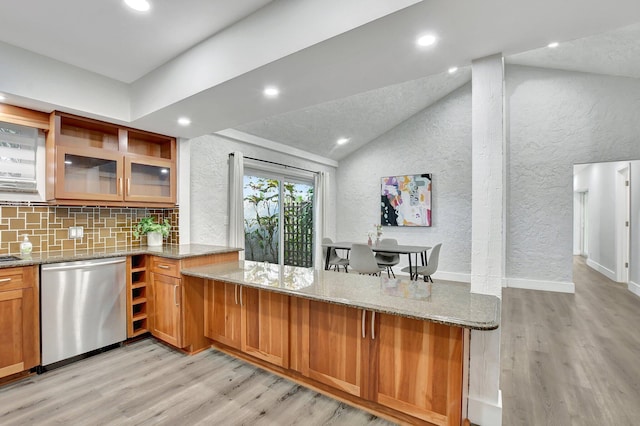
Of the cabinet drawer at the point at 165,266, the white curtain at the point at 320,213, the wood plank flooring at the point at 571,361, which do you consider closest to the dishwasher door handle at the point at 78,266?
the cabinet drawer at the point at 165,266

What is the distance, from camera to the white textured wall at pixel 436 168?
5699mm

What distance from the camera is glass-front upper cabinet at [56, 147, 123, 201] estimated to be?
269cm

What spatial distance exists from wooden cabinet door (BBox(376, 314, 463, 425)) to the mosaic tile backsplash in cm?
281

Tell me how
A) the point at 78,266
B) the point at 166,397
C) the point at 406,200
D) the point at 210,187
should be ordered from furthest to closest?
the point at 406,200, the point at 210,187, the point at 78,266, the point at 166,397

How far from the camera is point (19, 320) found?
7.54 feet

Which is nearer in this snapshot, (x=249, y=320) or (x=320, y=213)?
(x=249, y=320)

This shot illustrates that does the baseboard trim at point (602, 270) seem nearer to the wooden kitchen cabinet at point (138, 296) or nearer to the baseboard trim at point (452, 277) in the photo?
the baseboard trim at point (452, 277)

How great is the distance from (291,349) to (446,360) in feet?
3.59

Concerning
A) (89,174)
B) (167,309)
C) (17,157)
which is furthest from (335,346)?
(17,157)

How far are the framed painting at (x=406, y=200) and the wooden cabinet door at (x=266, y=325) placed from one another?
4530 millimetres

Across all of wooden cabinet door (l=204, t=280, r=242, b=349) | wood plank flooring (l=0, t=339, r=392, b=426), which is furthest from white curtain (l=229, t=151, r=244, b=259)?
wood plank flooring (l=0, t=339, r=392, b=426)

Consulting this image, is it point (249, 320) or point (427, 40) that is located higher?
point (427, 40)

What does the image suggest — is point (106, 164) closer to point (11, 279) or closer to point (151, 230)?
point (151, 230)

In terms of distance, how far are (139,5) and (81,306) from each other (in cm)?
241
